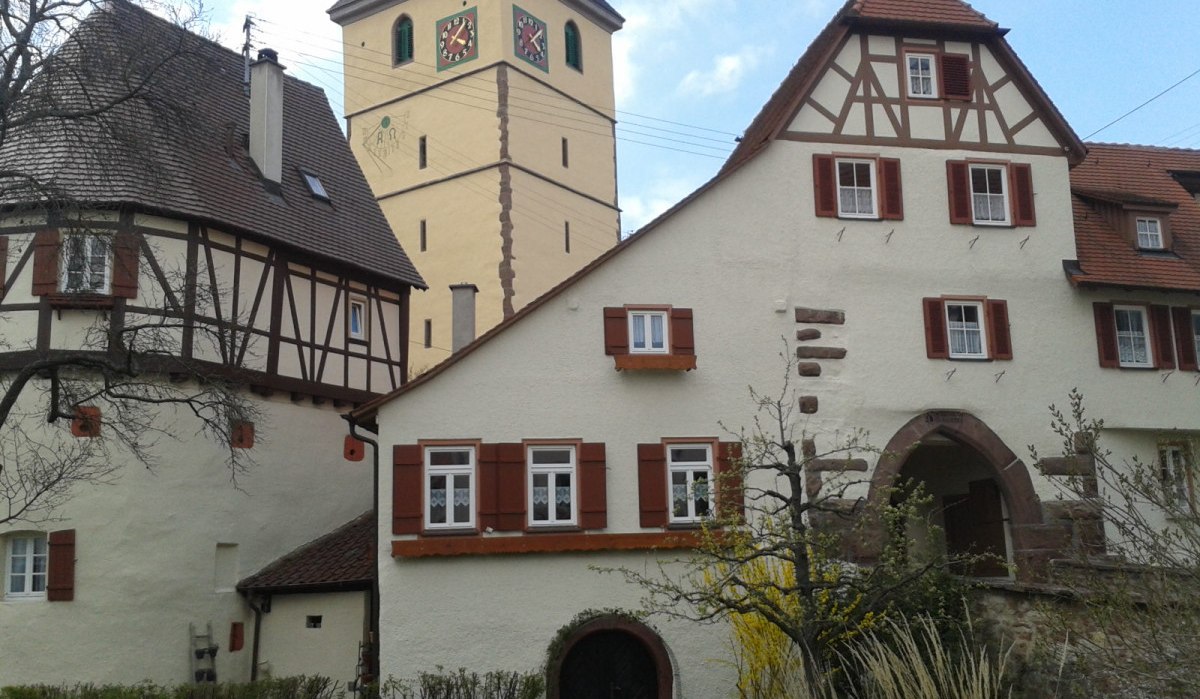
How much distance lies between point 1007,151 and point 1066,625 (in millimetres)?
13634

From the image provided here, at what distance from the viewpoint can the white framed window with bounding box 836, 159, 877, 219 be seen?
70.3ft

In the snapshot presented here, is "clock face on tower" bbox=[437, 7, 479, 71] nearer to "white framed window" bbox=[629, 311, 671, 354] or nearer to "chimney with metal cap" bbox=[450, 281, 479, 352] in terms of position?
"chimney with metal cap" bbox=[450, 281, 479, 352]

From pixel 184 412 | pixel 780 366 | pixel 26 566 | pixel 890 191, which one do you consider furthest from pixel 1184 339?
pixel 26 566

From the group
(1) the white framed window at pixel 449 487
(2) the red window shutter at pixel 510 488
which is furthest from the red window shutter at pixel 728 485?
(1) the white framed window at pixel 449 487

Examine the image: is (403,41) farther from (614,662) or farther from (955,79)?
(614,662)

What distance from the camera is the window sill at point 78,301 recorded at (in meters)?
20.4

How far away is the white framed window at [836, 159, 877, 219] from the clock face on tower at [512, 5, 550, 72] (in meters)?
19.1

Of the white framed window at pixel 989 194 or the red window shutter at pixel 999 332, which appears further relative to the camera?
the white framed window at pixel 989 194

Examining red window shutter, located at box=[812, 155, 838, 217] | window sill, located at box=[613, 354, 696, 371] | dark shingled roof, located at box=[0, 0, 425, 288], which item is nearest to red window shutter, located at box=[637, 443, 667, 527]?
window sill, located at box=[613, 354, 696, 371]

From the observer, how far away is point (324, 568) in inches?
866

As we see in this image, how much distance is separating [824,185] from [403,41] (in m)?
22.8

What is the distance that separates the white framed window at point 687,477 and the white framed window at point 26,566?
933cm

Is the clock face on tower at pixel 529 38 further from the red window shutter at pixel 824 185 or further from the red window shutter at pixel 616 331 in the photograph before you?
the red window shutter at pixel 616 331

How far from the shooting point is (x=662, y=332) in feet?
66.4
